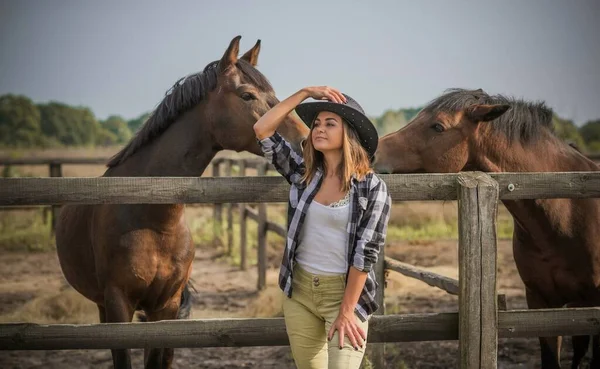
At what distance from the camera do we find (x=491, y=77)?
62.9 meters

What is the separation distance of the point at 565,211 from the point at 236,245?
29.4ft

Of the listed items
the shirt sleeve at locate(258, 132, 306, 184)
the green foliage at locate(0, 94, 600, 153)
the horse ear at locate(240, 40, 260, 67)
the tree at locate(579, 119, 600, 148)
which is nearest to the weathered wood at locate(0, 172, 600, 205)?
the shirt sleeve at locate(258, 132, 306, 184)

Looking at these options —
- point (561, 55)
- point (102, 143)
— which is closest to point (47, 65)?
point (102, 143)

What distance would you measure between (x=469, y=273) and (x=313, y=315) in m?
0.94

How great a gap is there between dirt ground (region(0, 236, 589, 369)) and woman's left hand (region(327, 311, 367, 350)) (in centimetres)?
302

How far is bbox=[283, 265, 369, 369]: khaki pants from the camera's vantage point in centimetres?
264

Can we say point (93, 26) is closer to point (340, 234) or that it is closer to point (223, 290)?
point (223, 290)

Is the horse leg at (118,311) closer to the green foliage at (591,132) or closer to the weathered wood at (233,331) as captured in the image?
the weathered wood at (233,331)

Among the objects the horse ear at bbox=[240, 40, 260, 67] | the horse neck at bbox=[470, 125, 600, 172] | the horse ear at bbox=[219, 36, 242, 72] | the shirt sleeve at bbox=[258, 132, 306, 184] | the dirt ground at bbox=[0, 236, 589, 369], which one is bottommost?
the dirt ground at bbox=[0, 236, 589, 369]

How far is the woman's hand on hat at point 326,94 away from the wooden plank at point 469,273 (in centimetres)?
84

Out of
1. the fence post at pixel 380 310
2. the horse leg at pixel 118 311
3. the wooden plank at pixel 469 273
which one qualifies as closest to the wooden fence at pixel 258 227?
the fence post at pixel 380 310

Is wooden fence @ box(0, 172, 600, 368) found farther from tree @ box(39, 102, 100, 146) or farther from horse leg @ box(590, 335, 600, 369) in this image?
tree @ box(39, 102, 100, 146)

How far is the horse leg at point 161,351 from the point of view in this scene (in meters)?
4.03

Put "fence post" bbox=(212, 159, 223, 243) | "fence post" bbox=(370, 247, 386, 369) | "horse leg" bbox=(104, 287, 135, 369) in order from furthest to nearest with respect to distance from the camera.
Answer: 1. "fence post" bbox=(212, 159, 223, 243)
2. "fence post" bbox=(370, 247, 386, 369)
3. "horse leg" bbox=(104, 287, 135, 369)
